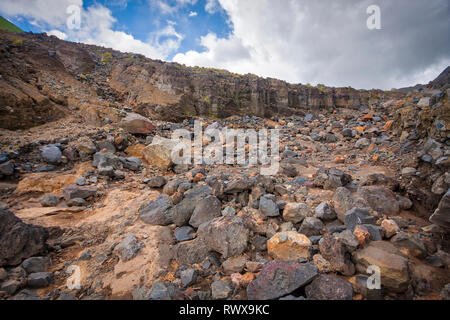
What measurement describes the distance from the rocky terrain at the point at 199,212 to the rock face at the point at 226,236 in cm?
2

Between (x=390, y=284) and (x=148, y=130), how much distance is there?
796 centimetres

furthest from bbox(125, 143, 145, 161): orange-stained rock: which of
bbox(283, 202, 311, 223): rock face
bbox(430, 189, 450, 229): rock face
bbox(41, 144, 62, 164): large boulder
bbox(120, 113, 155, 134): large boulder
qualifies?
bbox(430, 189, 450, 229): rock face

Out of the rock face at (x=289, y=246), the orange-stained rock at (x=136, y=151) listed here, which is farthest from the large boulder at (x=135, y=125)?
the rock face at (x=289, y=246)

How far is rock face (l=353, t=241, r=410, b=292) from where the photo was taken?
1731 millimetres

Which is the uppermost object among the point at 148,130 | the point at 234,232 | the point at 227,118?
the point at 227,118

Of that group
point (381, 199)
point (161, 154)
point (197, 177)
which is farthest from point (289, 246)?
point (161, 154)

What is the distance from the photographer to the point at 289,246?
2383 millimetres

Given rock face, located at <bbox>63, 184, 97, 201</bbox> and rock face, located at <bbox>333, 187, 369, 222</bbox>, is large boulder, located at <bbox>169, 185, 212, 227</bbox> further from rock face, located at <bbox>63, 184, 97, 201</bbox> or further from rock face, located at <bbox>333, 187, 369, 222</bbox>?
rock face, located at <bbox>333, 187, 369, 222</bbox>

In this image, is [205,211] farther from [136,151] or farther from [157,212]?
[136,151]

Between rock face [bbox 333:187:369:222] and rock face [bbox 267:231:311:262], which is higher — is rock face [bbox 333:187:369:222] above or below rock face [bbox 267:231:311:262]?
above

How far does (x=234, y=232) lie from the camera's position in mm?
2633

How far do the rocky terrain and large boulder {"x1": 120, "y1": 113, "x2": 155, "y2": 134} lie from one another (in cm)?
4
